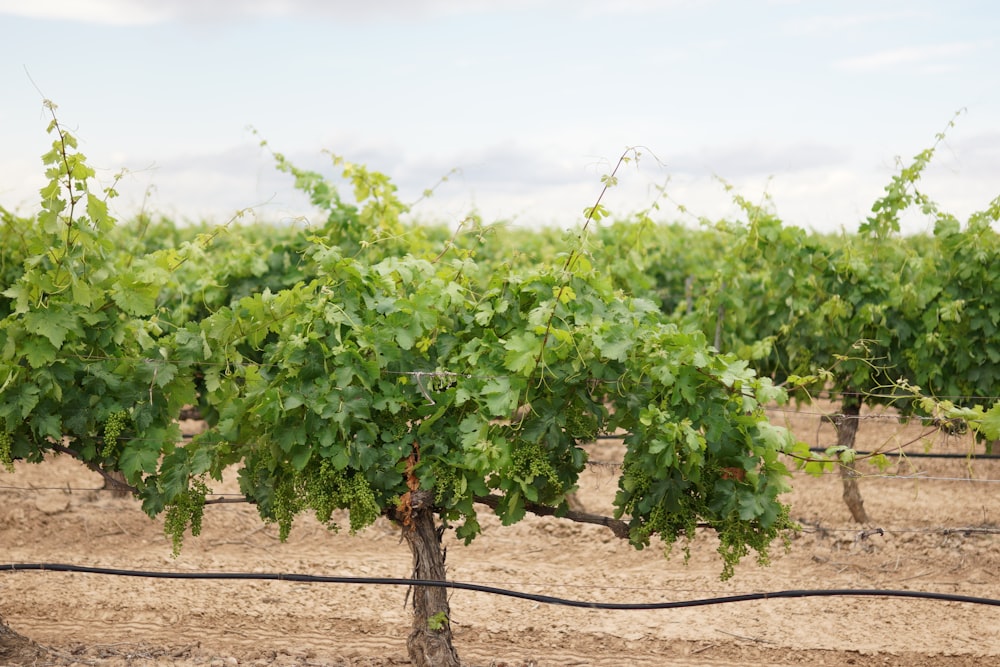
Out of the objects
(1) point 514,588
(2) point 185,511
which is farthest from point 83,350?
(1) point 514,588

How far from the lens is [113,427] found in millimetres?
4719

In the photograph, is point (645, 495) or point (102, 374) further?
point (102, 374)

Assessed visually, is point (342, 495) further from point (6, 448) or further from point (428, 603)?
point (6, 448)

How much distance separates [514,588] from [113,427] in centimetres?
295

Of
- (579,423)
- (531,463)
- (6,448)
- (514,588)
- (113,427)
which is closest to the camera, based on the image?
(531,463)

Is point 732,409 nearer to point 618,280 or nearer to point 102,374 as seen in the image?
point 102,374

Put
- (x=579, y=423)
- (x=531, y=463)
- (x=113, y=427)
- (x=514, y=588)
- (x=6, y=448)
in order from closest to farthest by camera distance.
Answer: (x=531, y=463) < (x=579, y=423) < (x=113, y=427) < (x=6, y=448) < (x=514, y=588)

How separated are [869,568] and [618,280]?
276cm

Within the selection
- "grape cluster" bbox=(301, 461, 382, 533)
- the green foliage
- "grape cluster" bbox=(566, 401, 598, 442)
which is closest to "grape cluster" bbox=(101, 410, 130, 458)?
the green foliage

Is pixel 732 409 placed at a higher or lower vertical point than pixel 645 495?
higher

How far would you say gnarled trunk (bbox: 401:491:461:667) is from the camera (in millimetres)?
4734

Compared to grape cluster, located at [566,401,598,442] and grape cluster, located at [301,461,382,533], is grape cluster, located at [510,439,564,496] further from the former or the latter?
grape cluster, located at [301,461,382,533]

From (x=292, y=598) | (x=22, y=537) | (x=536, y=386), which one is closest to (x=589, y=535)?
(x=292, y=598)

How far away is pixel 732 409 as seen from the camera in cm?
420
